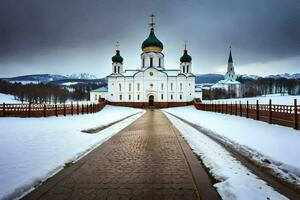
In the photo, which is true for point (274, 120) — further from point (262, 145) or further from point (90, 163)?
point (90, 163)

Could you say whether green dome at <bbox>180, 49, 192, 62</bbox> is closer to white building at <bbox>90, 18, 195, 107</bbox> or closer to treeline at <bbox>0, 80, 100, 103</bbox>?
white building at <bbox>90, 18, 195, 107</bbox>

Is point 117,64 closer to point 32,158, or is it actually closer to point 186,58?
point 186,58

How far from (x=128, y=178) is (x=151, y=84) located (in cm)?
6056

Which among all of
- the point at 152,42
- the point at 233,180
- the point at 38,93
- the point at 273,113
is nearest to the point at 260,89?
the point at 152,42

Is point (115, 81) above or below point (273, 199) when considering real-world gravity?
above

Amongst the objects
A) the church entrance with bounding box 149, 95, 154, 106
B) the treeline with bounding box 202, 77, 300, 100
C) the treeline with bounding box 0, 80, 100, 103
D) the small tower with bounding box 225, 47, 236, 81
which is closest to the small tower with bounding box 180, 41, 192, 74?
the church entrance with bounding box 149, 95, 154, 106

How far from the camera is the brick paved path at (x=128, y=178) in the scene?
4590 millimetres

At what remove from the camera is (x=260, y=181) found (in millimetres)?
5383

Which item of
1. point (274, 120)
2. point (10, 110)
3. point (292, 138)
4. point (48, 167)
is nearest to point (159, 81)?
point (10, 110)

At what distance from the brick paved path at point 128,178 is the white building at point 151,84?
57586mm

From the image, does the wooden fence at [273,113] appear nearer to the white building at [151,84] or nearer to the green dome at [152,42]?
the white building at [151,84]

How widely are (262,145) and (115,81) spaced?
2437 inches

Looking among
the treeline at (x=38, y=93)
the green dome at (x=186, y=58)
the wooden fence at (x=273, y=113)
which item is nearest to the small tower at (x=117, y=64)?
the green dome at (x=186, y=58)

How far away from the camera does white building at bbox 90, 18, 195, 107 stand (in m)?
65.9
